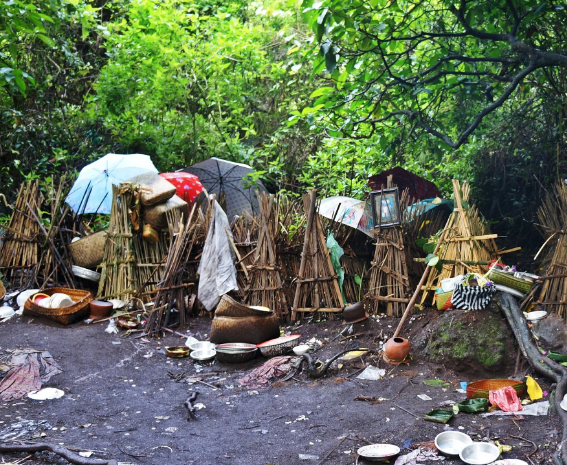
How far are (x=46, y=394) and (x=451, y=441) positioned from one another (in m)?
3.17

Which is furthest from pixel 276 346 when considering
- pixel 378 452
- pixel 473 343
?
pixel 378 452

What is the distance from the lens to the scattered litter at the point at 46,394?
4438 mm

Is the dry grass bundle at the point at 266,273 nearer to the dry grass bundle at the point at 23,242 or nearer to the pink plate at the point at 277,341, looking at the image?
the pink plate at the point at 277,341

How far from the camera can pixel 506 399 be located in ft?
12.8

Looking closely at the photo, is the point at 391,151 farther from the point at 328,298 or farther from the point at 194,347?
the point at 194,347

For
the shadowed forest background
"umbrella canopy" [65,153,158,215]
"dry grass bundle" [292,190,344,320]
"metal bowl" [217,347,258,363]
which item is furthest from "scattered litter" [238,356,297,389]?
"umbrella canopy" [65,153,158,215]

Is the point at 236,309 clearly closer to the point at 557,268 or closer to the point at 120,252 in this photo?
the point at 120,252

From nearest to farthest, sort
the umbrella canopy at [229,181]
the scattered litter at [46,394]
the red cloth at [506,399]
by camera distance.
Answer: the red cloth at [506,399]
the scattered litter at [46,394]
the umbrella canopy at [229,181]

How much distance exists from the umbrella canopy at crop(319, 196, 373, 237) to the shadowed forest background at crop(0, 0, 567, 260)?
77 cm

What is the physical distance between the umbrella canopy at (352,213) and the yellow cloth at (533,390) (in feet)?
9.15

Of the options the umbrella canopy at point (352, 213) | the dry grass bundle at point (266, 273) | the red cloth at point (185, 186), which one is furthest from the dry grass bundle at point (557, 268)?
the red cloth at point (185, 186)

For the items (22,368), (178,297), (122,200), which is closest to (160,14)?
(122,200)

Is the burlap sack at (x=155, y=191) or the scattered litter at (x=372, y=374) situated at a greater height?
the burlap sack at (x=155, y=191)

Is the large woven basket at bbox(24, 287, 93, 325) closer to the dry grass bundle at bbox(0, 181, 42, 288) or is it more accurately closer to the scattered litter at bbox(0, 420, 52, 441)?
the dry grass bundle at bbox(0, 181, 42, 288)
